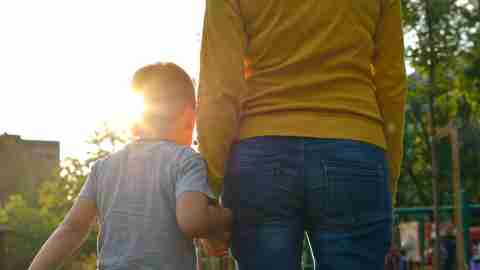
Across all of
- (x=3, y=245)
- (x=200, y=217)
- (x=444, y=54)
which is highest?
(x=444, y=54)

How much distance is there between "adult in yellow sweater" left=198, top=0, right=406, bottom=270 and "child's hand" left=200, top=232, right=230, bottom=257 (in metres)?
0.03

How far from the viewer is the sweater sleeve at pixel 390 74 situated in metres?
2.90

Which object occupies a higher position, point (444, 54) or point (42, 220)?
point (444, 54)

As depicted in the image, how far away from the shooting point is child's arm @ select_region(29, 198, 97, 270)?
2932 mm

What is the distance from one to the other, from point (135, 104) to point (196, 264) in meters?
0.60

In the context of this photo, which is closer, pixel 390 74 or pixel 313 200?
pixel 313 200

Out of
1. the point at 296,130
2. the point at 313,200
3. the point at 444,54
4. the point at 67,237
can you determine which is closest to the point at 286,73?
the point at 296,130

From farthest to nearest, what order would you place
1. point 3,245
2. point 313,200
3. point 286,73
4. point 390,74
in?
point 3,245
point 390,74
point 286,73
point 313,200

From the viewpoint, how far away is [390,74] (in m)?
2.91

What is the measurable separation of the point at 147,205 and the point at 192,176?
7.9 inches

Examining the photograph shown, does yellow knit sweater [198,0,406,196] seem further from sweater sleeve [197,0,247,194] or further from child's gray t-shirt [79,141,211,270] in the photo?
child's gray t-shirt [79,141,211,270]

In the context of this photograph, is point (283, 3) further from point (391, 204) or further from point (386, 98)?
point (391, 204)

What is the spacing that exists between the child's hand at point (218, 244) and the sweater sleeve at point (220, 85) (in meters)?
0.15

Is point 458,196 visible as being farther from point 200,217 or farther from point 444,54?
point 444,54
